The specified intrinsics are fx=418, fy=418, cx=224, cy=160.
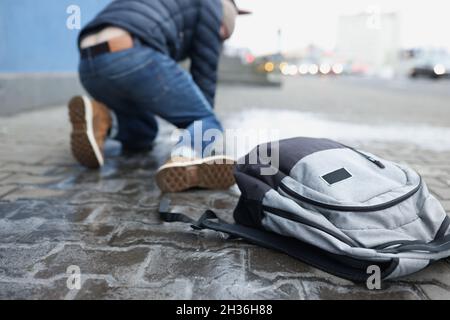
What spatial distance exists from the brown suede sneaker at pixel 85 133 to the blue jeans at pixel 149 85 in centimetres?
11

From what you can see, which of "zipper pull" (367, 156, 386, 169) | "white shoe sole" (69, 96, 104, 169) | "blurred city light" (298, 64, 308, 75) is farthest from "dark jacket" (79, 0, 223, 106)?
"blurred city light" (298, 64, 308, 75)

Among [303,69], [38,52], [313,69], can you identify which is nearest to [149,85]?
[38,52]

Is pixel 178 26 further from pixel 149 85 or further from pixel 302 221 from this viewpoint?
pixel 302 221

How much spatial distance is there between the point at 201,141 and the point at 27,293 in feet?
4.46

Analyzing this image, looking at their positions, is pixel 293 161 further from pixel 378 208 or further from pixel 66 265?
pixel 66 265

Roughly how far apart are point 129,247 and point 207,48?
1.43m

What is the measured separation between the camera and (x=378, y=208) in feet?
4.56

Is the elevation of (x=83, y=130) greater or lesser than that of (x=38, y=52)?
lesser

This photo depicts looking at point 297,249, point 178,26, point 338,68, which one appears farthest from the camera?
point 338,68

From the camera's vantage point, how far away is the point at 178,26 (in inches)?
97.7

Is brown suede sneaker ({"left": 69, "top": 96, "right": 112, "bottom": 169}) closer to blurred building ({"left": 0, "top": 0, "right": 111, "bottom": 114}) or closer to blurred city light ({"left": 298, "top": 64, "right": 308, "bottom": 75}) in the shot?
blurred building ({"left": 0, "top": 0, "right": 111, "bottom": 114})

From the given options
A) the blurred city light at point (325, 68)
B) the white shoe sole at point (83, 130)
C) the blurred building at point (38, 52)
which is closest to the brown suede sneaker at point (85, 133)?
the white shoe sole at point (83, 130)

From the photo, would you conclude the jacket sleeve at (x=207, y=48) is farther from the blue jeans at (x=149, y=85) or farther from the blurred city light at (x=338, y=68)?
the blurred city light at (x=338, y=68)

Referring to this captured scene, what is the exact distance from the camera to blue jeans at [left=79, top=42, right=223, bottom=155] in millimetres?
2326
